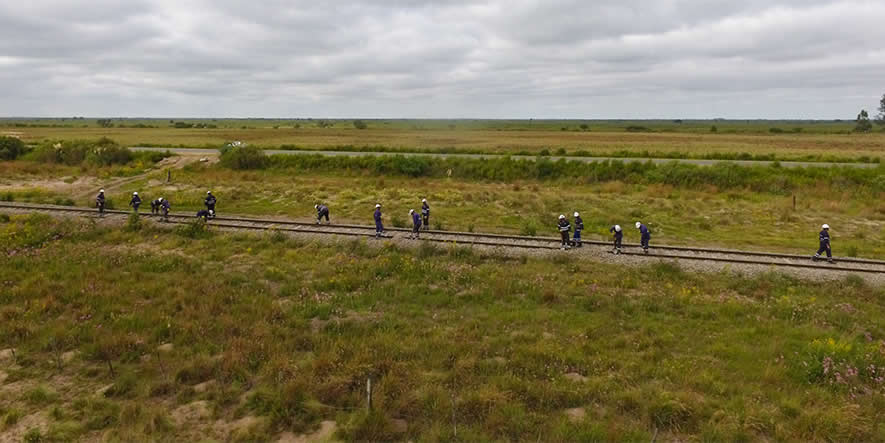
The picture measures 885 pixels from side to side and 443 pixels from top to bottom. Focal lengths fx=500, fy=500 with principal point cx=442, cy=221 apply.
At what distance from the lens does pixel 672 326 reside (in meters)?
12.6

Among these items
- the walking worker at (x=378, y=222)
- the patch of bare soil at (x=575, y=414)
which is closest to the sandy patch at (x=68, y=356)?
the patch of bare soil at (x=575, y=414)

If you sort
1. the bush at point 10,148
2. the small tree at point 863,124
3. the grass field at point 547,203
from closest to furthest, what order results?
the grass field at point 547,203 → the bush at point 10,148 → the small tree at point 863,124

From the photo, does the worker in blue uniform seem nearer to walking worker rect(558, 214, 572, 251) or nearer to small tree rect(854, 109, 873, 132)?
walking worker rect(558, 214, 572, 251)

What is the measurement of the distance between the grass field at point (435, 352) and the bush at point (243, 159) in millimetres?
32010

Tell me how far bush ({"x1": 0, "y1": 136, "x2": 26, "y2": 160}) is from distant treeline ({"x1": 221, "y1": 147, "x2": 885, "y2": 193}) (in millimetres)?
26379

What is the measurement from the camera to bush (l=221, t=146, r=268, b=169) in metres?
48.9

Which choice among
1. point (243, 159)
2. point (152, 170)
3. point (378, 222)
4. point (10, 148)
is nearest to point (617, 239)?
point (378, 222)

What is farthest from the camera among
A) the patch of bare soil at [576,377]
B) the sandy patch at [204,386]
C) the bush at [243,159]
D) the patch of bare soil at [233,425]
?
the bush at [243,159]

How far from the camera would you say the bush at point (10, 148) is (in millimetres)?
55062

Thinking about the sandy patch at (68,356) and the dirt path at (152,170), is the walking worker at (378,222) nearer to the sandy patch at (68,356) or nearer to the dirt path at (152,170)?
the sandy patch at (68,356)

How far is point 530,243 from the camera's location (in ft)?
66.5

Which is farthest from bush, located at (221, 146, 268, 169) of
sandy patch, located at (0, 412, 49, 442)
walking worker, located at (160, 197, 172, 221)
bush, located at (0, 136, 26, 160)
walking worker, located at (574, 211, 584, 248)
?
sandy patch, located at (0, 412, 49, 442)

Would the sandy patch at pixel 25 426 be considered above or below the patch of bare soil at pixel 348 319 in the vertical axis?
below

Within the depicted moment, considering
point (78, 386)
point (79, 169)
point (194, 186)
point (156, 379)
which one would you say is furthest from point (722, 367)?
point (79, 169)
